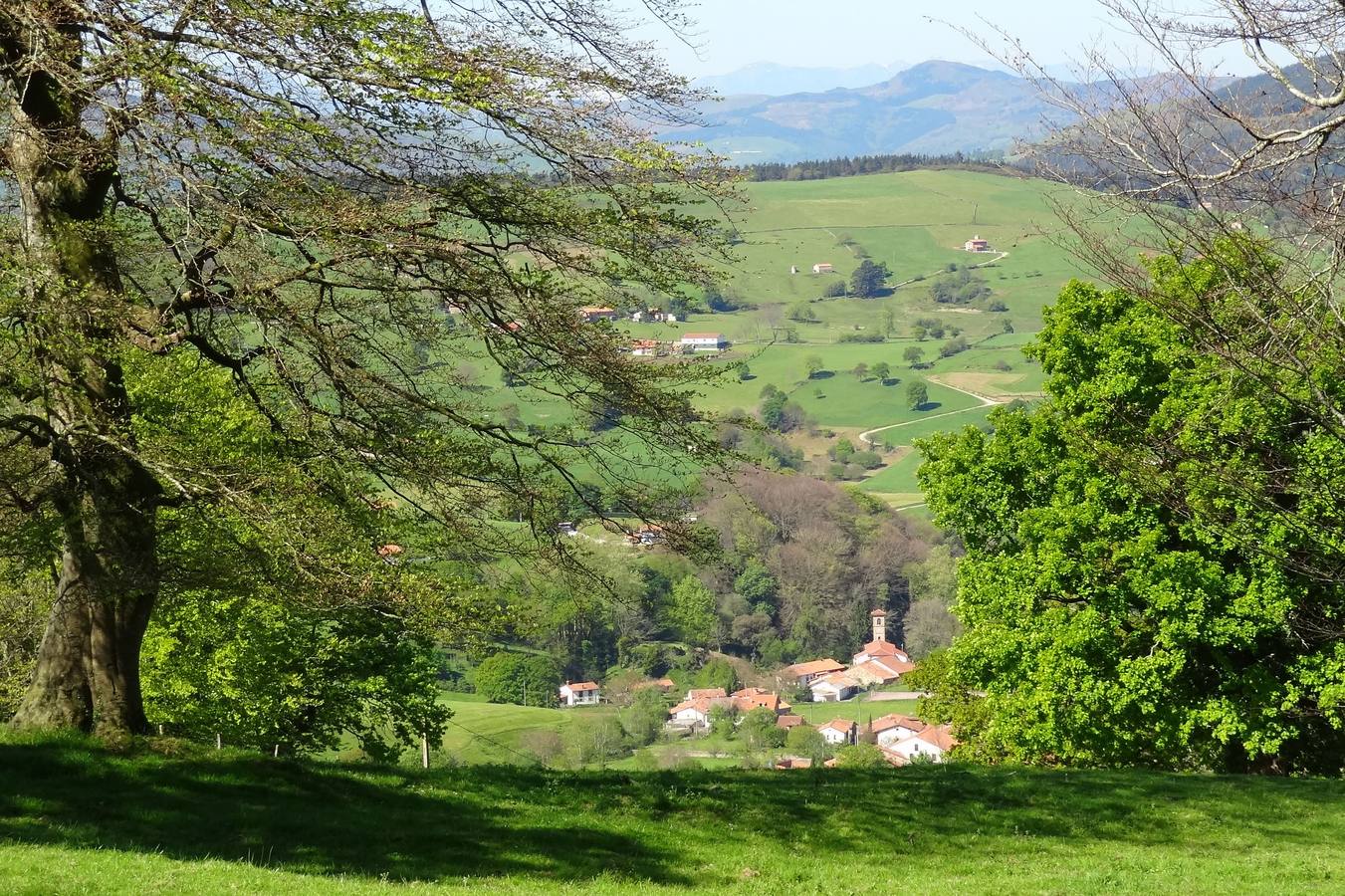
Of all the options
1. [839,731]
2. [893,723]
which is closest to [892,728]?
[893,723]

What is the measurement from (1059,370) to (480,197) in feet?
50.9

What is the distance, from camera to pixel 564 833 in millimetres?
13305

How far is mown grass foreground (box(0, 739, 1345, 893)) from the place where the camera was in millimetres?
11156

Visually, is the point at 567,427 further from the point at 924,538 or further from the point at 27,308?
the point at 924,538

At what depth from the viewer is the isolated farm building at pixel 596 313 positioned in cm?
1432

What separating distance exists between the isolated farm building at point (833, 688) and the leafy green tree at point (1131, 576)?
277 feet

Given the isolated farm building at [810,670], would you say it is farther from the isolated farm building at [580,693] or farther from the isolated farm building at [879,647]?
the isolated farm building at [580,693]

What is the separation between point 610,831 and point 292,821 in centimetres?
333

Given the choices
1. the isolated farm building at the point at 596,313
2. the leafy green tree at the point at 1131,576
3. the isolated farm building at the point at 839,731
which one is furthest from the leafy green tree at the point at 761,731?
the isolated farm building at the point at 596,313

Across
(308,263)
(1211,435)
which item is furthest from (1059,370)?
(308,263)

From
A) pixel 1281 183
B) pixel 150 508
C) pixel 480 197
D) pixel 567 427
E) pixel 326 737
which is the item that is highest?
pixel 480 197

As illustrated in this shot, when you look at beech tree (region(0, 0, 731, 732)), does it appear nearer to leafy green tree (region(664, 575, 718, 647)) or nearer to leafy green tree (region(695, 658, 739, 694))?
leafy green tree (region(695, 658, 739, 694))

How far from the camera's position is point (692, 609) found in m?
115

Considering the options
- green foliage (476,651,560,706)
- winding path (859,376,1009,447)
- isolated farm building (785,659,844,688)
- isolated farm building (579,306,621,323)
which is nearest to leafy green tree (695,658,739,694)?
isolated farm building (785,659,844,688)
